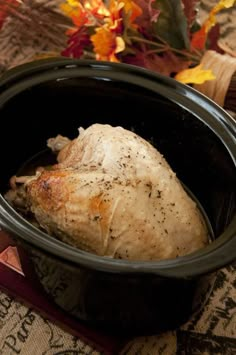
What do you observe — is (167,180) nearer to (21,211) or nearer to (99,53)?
(21,211)

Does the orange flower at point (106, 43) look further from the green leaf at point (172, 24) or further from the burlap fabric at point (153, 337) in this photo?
the burlap fabric at point (153, 337)

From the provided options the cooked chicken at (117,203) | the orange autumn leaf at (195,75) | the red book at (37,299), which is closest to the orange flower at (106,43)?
the orange autumn leaf at (195,75)

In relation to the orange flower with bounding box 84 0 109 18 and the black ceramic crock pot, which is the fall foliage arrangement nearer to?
the orange flower with bounding box 84 0 109 18

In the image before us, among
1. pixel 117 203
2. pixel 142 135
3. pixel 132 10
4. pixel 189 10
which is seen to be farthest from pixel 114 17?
pixel 117 203

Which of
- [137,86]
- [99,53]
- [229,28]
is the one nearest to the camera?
[137,86]

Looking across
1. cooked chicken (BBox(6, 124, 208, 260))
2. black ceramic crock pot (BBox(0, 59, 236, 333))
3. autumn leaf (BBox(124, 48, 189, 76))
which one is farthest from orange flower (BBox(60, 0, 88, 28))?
cooked chicken (BBox(6, 124, 208, 260))

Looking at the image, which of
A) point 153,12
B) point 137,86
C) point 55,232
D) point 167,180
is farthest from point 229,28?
point 55,232

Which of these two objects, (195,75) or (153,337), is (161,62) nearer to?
(195,75)
